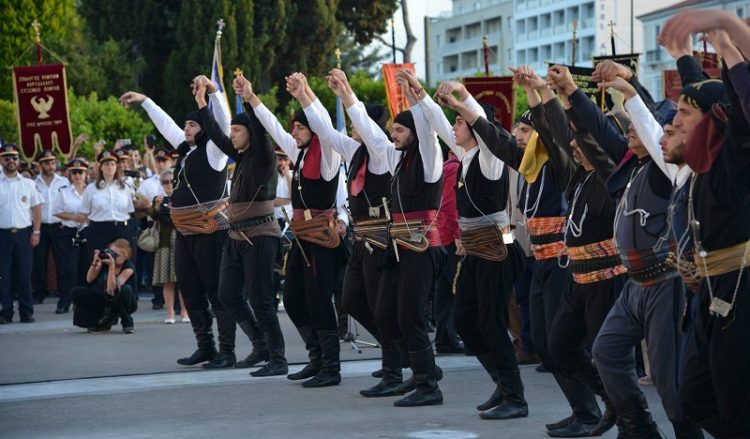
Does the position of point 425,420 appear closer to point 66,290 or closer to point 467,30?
point 66,290

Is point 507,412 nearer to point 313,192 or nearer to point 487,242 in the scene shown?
point 487,242

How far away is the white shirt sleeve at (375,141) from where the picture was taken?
32.2ft

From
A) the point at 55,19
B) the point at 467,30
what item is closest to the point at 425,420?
the point at 55,19

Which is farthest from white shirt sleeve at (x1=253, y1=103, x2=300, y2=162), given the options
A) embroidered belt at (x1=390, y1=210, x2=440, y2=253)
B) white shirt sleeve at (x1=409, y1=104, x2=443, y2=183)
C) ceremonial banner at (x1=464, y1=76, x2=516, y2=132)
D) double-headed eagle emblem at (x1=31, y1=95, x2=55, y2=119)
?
double-headed eagle emblem at (x1=31, y1=95, x2=55, y2=119)

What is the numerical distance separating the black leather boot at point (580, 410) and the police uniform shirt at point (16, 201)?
420 inches

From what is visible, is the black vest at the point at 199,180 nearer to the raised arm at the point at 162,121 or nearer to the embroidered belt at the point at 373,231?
the raised arm at the point at 162,121

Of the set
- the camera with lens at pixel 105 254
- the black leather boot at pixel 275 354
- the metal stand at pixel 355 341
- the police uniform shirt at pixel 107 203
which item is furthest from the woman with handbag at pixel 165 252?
the black leather boot at pixel 275 354

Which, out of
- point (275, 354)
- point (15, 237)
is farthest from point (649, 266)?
point (15, 237)

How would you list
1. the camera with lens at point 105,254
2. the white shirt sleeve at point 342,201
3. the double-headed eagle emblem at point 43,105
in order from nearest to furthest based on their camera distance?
the white shirt sleeve at point 342,201, the camera with lens at point 105,254, the double-headed eagle emblem at point 43,105

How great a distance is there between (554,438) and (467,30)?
125 metres

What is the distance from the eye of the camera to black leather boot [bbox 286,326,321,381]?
10.9 metres

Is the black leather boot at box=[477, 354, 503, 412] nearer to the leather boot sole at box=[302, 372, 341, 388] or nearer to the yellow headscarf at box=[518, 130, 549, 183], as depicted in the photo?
the yellow headscarf at box=[518, 130, 549, 183]

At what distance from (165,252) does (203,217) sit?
5.10 m

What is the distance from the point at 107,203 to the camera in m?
17.2
